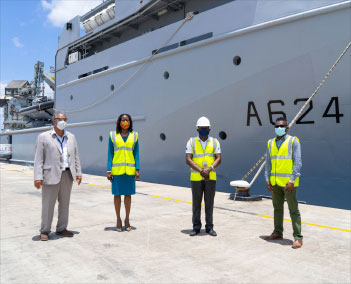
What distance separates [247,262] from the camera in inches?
114

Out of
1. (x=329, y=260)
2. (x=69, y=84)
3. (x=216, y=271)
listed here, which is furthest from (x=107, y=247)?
(x=69, y=84)

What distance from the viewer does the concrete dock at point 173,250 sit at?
2582mm

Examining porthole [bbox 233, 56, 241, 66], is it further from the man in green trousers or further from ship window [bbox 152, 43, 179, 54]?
the man in green trousers

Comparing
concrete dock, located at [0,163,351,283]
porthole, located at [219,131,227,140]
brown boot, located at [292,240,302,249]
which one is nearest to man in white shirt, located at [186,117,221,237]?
concrete dock, located at [0,163,351,283]

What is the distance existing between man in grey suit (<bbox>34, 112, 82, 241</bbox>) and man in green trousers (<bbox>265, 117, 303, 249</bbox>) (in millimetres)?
2345

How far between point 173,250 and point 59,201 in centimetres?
154

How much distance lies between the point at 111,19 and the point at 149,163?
5952 mm

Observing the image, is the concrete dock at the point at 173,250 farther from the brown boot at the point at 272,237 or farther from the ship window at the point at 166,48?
the ship window at the point at 166,48

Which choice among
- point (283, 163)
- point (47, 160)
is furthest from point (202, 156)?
point (47, 160)

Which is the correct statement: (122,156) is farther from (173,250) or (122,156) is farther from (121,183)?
(173,250)

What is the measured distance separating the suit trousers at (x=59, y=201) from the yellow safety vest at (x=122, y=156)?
57 cm

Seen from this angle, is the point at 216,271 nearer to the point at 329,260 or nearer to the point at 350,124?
the point at 329,260

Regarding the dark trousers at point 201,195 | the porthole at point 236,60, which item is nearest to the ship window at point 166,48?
the porthole at point 236,60

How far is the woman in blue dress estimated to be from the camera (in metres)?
3.99
